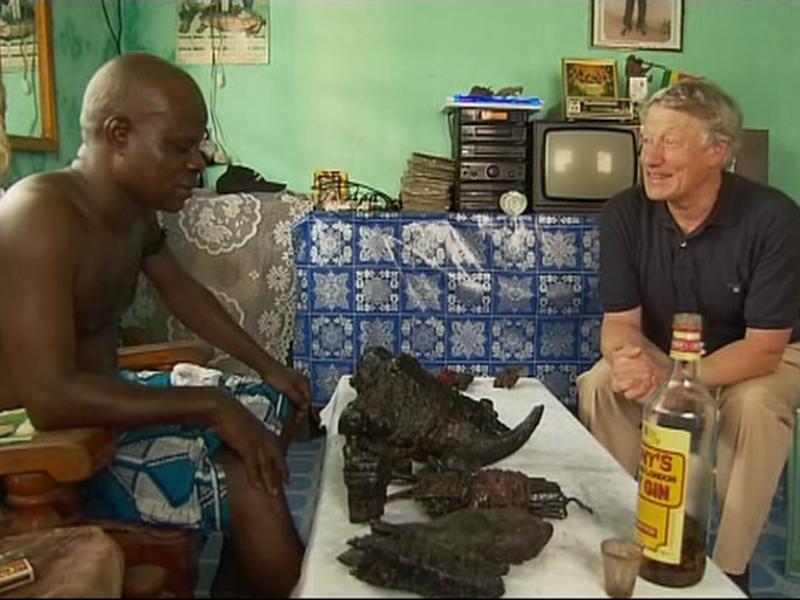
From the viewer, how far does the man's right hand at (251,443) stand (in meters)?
1.21

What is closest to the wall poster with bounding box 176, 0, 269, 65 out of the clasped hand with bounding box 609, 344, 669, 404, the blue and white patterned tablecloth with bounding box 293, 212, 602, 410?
the blue and white patterned tablecloth with bounding box 293, 212, 602, 410

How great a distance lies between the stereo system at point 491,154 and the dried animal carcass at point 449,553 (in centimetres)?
229

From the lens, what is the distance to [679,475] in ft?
3.12

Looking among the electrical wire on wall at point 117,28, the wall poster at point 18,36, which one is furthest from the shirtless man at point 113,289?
the electrical wire on wall at point 117,28

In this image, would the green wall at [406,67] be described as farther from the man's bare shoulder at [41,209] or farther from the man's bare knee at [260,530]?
the man's bare knee at [260,530]

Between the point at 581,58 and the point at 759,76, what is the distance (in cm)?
84

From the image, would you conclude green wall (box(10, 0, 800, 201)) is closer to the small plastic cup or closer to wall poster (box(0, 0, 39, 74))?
wall poster (box(0, 0, 39, 74))

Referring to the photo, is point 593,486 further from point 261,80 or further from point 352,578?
point 261,80

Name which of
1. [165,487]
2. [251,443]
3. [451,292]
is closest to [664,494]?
[251,443]

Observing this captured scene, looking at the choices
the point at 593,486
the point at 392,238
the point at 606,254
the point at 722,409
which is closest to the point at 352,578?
the point at 593,486

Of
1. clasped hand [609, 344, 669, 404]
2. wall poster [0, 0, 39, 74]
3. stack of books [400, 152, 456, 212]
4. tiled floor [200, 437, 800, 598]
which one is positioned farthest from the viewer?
stack of books [400, 152, 456, 212]

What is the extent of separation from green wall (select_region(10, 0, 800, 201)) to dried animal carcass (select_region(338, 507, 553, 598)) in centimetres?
274

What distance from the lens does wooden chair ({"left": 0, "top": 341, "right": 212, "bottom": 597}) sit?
1.12 m

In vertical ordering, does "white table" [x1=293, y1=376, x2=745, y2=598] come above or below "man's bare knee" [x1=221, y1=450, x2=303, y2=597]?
above
